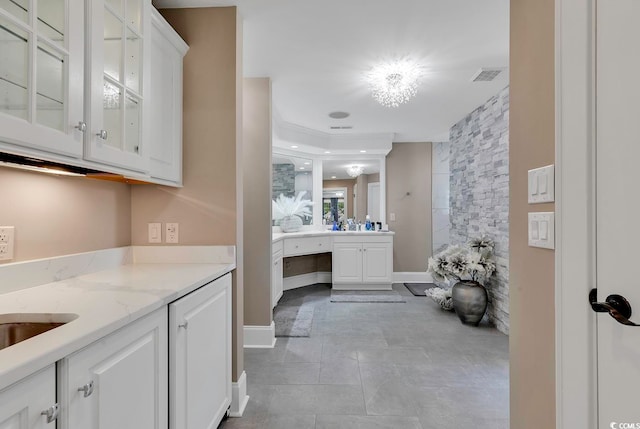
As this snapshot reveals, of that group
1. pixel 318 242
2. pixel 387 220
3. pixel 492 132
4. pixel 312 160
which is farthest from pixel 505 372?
pixel 312 160

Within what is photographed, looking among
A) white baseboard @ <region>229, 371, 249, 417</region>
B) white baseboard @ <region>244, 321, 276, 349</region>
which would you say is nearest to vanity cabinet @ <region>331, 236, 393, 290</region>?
white baseboard @ <region>244, 321, 276, 349</region>

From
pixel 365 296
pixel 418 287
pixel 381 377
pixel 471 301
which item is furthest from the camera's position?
pixel 418 287

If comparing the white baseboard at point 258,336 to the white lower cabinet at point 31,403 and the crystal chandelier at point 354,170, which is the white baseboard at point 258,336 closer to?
the white lower cabinet at point 31,403

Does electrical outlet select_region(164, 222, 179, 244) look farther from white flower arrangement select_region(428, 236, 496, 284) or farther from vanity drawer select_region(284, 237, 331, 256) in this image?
white flower arrangement select_region(428, 236, 496, 284)

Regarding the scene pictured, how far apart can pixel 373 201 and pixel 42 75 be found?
488cm

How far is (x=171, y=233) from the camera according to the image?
1.84 metres

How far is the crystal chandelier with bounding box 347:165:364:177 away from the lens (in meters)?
5.38

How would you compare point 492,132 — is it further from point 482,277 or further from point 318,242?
point 318,242

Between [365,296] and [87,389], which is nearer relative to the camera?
[87,389]

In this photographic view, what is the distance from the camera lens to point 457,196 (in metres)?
4.35

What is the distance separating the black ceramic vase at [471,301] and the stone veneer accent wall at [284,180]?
2.76m
